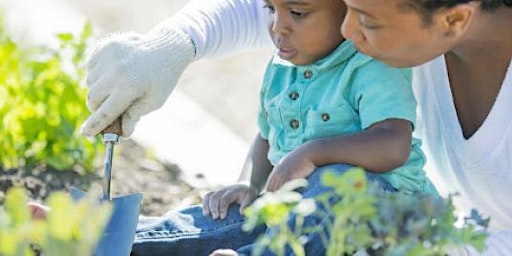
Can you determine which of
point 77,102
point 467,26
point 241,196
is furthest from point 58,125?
point 467,26

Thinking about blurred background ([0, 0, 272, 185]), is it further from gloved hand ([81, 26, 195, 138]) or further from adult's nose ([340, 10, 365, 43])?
adult's nose ([340, 10, 365, 43])

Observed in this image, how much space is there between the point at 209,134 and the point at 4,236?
129 inches

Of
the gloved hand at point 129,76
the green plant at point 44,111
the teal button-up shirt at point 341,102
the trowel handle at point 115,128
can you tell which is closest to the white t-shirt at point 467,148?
the teal button-up shirt at point 341,102

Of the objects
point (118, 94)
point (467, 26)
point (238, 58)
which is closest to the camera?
point (467, 26)

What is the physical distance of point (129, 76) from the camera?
3.24 metres

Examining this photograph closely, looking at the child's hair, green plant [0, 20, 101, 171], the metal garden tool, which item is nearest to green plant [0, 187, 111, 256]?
the child's hair

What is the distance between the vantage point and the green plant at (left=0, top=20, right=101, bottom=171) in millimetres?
4410

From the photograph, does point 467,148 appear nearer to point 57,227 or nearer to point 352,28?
point 352,28

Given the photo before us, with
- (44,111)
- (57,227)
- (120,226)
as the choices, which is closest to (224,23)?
(120,226)

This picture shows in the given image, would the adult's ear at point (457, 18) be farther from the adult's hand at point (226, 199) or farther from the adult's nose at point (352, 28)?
the adult's hand at point (226, 199)

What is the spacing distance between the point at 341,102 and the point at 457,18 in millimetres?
380

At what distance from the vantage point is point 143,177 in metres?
4.66

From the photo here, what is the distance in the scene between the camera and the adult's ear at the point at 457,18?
2857 millimetres

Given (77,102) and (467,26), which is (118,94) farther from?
(77,102)
